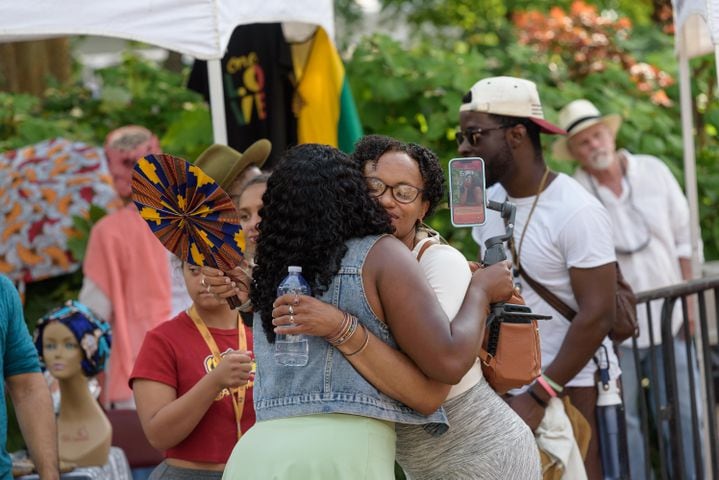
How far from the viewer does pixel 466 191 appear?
11.3 ft

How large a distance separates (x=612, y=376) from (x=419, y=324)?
6.09ft

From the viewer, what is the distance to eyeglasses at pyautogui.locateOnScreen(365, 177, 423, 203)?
3260 millimetres

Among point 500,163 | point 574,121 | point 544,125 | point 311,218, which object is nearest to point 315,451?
point 311,218

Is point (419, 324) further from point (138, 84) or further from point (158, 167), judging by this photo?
point (138, 84)

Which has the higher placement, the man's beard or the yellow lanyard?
the man's beard

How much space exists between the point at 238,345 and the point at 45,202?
12.0 feet

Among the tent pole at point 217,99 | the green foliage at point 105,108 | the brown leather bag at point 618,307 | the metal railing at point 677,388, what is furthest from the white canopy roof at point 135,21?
the green foliage at point 105,108

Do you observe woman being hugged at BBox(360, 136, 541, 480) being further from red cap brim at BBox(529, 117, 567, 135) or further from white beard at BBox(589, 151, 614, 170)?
white beard at BBox(589, 151, 614, 170)

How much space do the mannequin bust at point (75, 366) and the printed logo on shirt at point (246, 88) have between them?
5.83 feet

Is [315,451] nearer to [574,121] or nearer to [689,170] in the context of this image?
[689,170]

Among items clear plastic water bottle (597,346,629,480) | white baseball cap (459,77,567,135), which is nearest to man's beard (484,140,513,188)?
white baseball cap (459,77,567,135)

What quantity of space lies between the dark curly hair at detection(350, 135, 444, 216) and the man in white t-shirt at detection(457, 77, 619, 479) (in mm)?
1127

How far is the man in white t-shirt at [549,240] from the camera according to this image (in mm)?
4320

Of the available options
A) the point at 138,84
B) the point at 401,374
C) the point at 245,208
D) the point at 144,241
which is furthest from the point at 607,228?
the point at 138,84
